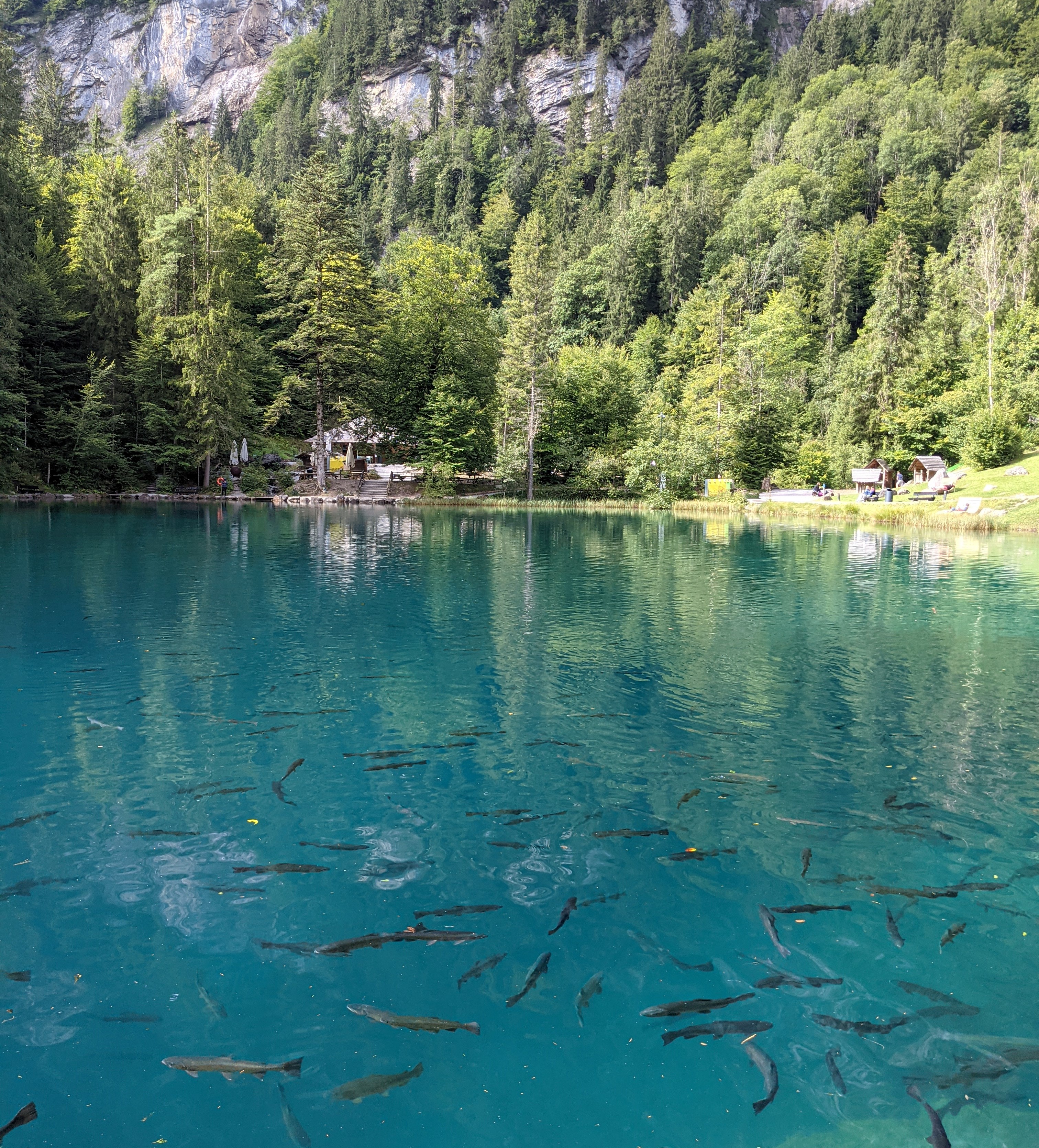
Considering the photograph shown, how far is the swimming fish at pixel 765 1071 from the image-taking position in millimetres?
3850

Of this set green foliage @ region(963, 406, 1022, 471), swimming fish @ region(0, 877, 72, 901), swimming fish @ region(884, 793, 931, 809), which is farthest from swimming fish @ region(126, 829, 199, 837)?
green foliage @ region(963, 406, 1022, 471)

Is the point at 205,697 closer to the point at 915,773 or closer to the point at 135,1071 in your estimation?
the point at 135,1071

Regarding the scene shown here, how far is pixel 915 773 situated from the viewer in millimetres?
8086

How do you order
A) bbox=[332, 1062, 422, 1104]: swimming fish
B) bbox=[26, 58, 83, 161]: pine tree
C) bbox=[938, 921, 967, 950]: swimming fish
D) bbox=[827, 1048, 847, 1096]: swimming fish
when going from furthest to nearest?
bbox=[26, 58, 83, 161]: pine tree → bbox=[938, 921, 967, 950]: swimming fish → bbox=[827, 1048, 847, 1096]: swimming fish → bbox=[332, 1062, 422, 1104]: swimming fish

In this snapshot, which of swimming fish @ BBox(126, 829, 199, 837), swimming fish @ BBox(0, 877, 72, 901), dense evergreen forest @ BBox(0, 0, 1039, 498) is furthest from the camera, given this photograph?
dense evergreen forest @ BBox(0, 0, 1039, 498)

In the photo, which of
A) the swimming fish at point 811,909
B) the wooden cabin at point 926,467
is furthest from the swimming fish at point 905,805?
the wooden cabin at point 926,467

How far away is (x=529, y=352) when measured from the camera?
59.0 m

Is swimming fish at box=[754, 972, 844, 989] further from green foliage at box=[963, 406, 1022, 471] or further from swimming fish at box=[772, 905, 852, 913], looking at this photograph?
green foliage at box=[963, 406, 1022, 471]

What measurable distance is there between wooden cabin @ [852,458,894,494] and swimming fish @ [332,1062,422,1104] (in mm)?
53995

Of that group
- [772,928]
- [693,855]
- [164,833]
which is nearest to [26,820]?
[164,833]

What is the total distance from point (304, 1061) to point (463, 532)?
30.1 m

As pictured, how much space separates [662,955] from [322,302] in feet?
187

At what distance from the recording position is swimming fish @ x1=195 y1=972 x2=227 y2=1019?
171 inches

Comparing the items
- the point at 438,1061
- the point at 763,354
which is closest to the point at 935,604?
the point at 438,1061
